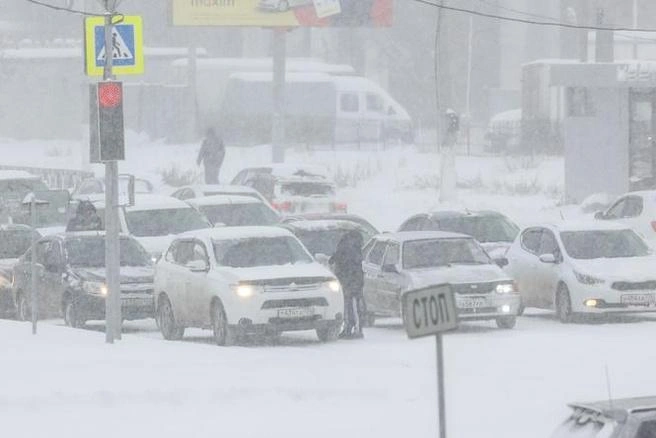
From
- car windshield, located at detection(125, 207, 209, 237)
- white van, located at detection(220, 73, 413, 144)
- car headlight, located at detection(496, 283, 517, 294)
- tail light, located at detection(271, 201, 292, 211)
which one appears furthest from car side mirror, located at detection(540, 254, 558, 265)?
white van, located at detection(220, 73, 413, 144)

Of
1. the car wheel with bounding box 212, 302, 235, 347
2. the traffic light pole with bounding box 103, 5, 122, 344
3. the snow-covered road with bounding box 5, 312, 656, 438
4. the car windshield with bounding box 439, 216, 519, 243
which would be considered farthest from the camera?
Answer: the car windshield with bounding box 439, 216, 519, 243

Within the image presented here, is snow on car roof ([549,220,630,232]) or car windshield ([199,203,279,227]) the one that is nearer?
snow on car roof ([549,220,630,232])

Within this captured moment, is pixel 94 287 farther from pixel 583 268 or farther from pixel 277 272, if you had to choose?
pixel 583 268

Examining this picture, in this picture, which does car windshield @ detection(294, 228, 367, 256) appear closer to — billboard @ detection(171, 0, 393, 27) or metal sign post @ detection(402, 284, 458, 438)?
metal sign post @ detection(402, 284, 458, 438)

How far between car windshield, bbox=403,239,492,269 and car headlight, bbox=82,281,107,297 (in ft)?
13.2

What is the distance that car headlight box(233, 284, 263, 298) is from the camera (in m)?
22.8

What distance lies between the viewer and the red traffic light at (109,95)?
21328 millimetres

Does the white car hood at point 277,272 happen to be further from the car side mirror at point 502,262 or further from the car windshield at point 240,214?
the car windshield at point 240,214

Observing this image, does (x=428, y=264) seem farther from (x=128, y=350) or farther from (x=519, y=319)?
(x=128, y=350)

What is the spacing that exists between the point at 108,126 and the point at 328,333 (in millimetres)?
3919

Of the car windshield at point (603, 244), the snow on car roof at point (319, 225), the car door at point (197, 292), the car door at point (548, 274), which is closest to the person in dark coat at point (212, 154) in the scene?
the snow on car roof at point (319, 225)

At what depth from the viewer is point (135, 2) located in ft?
301

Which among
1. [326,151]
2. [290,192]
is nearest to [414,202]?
[290,192]

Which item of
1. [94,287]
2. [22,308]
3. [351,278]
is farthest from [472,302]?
[22,308]
